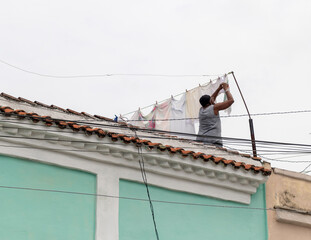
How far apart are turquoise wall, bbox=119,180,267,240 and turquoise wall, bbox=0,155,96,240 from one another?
0.61m

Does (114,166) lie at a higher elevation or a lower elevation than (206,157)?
lower

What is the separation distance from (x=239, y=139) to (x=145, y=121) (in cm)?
690

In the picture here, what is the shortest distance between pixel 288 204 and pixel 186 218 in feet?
6.82

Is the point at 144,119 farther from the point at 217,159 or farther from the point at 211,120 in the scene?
the point at 217,159

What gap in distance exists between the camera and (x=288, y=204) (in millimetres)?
13047

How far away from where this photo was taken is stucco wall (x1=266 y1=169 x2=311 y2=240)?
1279 centimetres

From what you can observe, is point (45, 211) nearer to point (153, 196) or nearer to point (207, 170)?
point (153, 196)

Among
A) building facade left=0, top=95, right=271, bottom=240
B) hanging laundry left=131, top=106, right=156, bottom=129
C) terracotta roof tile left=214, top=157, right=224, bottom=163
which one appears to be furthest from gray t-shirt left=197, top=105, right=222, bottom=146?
hanging laundry left=131, top=106, right=156, bottom=129

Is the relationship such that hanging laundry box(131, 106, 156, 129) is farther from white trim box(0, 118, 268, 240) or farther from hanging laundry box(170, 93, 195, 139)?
white trim box(0, 118, 268, 240)

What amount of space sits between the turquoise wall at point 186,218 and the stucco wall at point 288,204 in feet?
0.58

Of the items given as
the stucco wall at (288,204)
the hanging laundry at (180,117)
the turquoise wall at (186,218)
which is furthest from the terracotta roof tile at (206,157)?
the hanging laundry at (180,117)

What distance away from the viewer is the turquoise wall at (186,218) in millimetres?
11391

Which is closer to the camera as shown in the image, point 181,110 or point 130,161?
point 130,161

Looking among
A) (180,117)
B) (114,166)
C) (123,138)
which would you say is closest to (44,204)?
(114,166)
